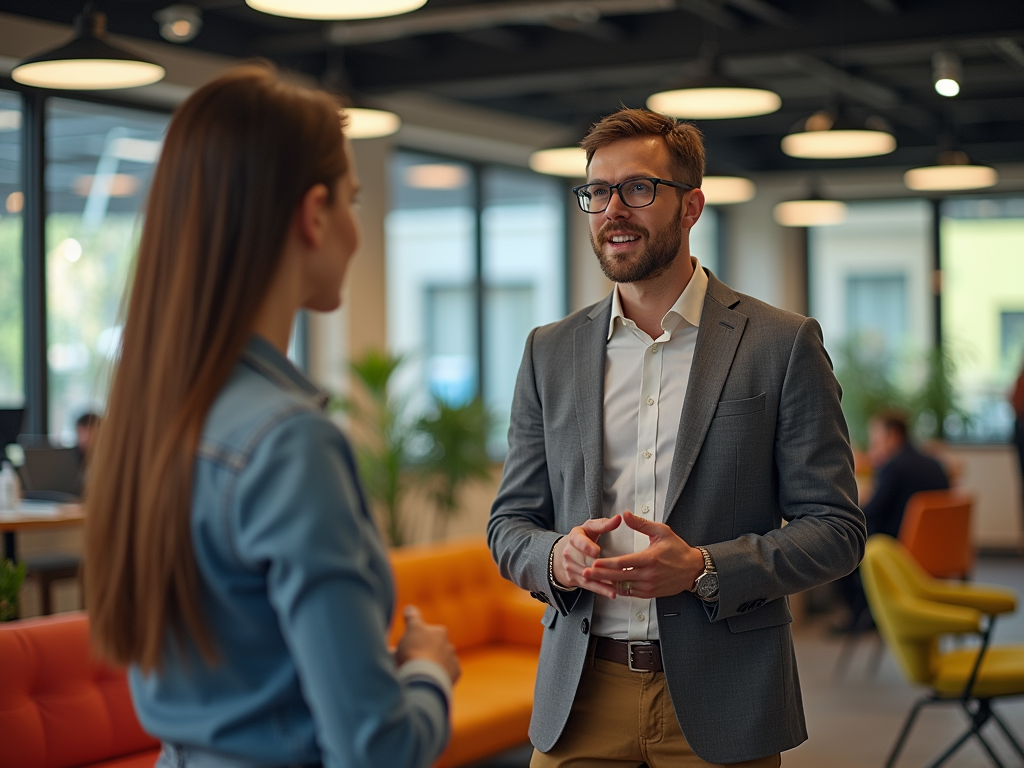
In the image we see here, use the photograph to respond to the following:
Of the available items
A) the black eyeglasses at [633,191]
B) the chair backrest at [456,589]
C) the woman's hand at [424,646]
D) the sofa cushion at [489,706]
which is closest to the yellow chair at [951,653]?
the sofa cushion at [489,706]

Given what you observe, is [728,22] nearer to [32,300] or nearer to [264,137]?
[32,300]

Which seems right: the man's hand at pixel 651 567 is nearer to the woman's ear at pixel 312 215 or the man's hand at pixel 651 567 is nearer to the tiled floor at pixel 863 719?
the woman's ear at pixel 312 215

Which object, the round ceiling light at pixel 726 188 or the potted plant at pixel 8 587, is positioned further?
the round ceiling light at pixel 726 188

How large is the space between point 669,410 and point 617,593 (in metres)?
0.39

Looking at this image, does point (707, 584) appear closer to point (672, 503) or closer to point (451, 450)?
point (672, 503)

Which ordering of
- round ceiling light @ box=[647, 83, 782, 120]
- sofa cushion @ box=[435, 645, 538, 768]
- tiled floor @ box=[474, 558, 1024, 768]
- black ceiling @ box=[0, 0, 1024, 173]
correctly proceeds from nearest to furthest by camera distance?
1. sofa cushion @ box=[435, 645, 538, 768]
2. round ceiling light @ box=[647, 83, 782, 120]
3. tiled floor @ box=[474, 558, 1024, 768]
4. black ceiling @ box=[0, 0, 1024, 173]

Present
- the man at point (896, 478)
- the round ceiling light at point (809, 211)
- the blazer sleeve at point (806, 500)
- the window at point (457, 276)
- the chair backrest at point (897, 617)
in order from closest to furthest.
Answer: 1. the blazer sleeve at point (806, 500)
2. the chair backrest at point (897, 617)
3. the man at point (896, 478)
4. the round ceiling light at point (809, 211)
5. the window at point (457, 276)

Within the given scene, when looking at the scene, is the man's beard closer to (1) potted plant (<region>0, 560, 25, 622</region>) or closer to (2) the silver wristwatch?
(2) the silver wristwatch

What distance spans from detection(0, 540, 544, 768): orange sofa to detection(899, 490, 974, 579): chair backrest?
7.38 feet

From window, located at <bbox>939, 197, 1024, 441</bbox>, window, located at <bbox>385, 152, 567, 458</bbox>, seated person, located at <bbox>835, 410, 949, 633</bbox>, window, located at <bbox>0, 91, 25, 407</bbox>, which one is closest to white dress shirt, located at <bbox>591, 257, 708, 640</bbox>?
window, located at <bbox>0, 91, 25, 407</bbox>

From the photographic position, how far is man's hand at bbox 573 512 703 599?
1934 millimetres

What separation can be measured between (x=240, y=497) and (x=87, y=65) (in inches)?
135

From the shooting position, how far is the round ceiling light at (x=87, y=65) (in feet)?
13.2

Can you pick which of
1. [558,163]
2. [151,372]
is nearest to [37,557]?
[558,163]
